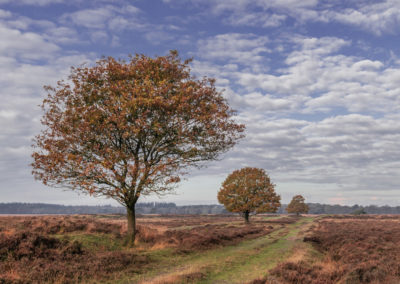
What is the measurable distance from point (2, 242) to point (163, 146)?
11226 millimetres

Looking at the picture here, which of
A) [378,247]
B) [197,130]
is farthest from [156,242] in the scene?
[378,247]

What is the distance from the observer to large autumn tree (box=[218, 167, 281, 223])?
59.1 meters

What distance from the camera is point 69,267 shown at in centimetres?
1330

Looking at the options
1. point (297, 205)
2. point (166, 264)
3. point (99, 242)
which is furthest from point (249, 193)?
point (297, 205)

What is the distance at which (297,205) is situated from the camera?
130 metres

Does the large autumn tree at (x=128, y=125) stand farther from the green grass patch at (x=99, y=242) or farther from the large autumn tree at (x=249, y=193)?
the large autumn tree at (x=249, y=193)

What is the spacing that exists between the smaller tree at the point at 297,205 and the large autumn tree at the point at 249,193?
75.4m

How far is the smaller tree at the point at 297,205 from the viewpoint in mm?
129663

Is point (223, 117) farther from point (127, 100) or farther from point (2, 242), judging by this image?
point (2, 242)

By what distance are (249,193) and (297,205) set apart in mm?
79801

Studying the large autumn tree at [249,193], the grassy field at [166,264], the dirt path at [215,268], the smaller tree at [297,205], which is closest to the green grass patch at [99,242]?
the grassy field at [166,264]

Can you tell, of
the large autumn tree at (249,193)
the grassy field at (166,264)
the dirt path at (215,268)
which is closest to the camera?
the grassy field at (166,264)

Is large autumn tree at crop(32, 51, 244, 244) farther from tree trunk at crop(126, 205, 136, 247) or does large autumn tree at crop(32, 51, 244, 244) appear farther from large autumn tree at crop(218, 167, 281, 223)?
large autumn tree at crop(218, 167, 281, 223)

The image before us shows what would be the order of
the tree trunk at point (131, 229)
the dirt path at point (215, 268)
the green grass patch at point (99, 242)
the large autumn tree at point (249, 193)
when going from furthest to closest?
the large autumn tree at point (249, 193)
the tree trunk at point (131, 229)
the green grass patch at point (99, 242)
the dirt path at point (215, 268)
